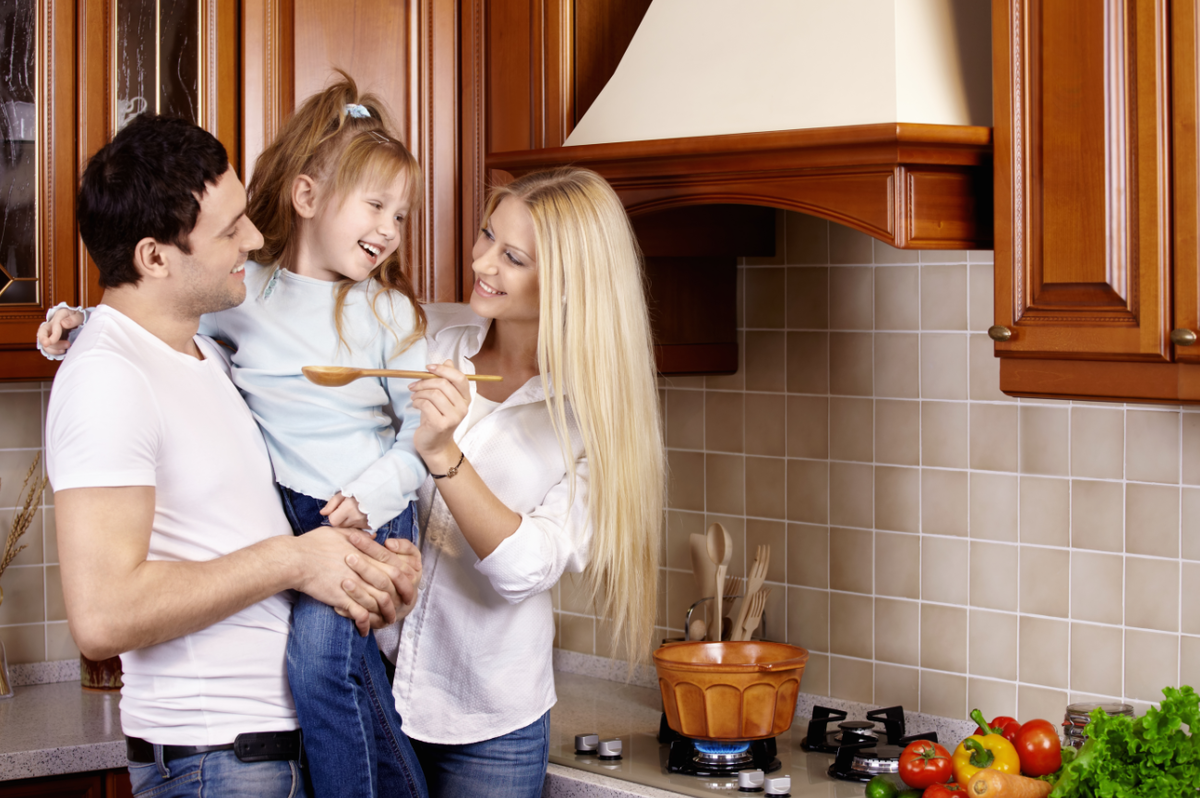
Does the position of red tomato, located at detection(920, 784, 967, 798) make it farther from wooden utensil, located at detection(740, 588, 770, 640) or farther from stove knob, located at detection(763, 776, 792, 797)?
wooden utensil, located at detection(740, 588, 770, 640)

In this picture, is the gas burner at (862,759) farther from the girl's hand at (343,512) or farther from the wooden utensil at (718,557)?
the girl's hand at (343,512)

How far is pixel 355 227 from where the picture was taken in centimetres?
161

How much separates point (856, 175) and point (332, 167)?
745mm

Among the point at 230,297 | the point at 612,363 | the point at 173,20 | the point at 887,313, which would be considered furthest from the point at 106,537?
the point at 887,313

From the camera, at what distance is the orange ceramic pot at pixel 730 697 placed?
196 cm

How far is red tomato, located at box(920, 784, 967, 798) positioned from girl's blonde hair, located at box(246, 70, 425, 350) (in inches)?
37.9

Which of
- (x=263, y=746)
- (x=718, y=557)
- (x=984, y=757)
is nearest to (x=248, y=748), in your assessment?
(x=263, y=746)

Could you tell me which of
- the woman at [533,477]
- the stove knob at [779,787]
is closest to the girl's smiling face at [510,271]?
the woman at [533,477]

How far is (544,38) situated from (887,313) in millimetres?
818

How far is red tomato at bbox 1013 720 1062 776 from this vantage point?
170cm

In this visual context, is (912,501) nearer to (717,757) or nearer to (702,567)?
(702,567)

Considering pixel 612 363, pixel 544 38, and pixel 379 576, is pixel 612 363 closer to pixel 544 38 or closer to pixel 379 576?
pixel 379 576

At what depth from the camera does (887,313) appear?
7.25 ft

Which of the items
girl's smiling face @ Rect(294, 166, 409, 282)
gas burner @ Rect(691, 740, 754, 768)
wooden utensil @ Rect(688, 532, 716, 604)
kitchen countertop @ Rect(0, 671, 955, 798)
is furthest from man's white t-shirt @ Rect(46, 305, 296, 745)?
wooden utensil @ Rect(688, 532, 716, 604)
